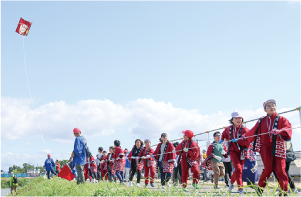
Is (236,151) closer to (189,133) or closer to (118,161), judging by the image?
A: (189,133)

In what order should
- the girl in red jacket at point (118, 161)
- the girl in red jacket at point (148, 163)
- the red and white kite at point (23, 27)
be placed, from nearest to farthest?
the girl in red jacket at point (148, 163) < the girl in red jacket at point (118, 161) < the red and white kite at point (23, 27)

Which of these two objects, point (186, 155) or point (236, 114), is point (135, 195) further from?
point (186, 155)

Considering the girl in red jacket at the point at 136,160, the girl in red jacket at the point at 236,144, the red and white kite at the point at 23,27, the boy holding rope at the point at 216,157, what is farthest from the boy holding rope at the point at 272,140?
the red and white kite at the point at 23,27

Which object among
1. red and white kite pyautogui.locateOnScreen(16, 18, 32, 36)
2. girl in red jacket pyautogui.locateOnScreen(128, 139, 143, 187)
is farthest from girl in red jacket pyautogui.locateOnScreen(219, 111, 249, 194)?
red and white kite pyautogui.locateOnScreen(16, 18, 32, 36)

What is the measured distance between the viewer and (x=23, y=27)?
58.5 feet

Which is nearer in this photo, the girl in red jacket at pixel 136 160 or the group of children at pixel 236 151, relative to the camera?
the group of children at pixel 236 151

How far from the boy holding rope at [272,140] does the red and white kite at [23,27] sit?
51.5 ft

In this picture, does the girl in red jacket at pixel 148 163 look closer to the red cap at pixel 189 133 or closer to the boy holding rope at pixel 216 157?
the red cap at pixel 189 133

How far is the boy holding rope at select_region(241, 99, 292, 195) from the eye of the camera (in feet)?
17.5

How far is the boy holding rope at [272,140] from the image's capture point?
5.34 meters

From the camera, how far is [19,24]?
17766mm

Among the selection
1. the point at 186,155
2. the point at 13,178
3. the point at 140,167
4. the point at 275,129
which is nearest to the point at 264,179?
the point at 275,129

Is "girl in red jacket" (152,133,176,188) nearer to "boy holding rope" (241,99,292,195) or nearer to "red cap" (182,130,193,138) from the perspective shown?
"red cap" (182,130,193,138)

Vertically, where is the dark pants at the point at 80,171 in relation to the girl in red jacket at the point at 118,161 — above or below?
below
